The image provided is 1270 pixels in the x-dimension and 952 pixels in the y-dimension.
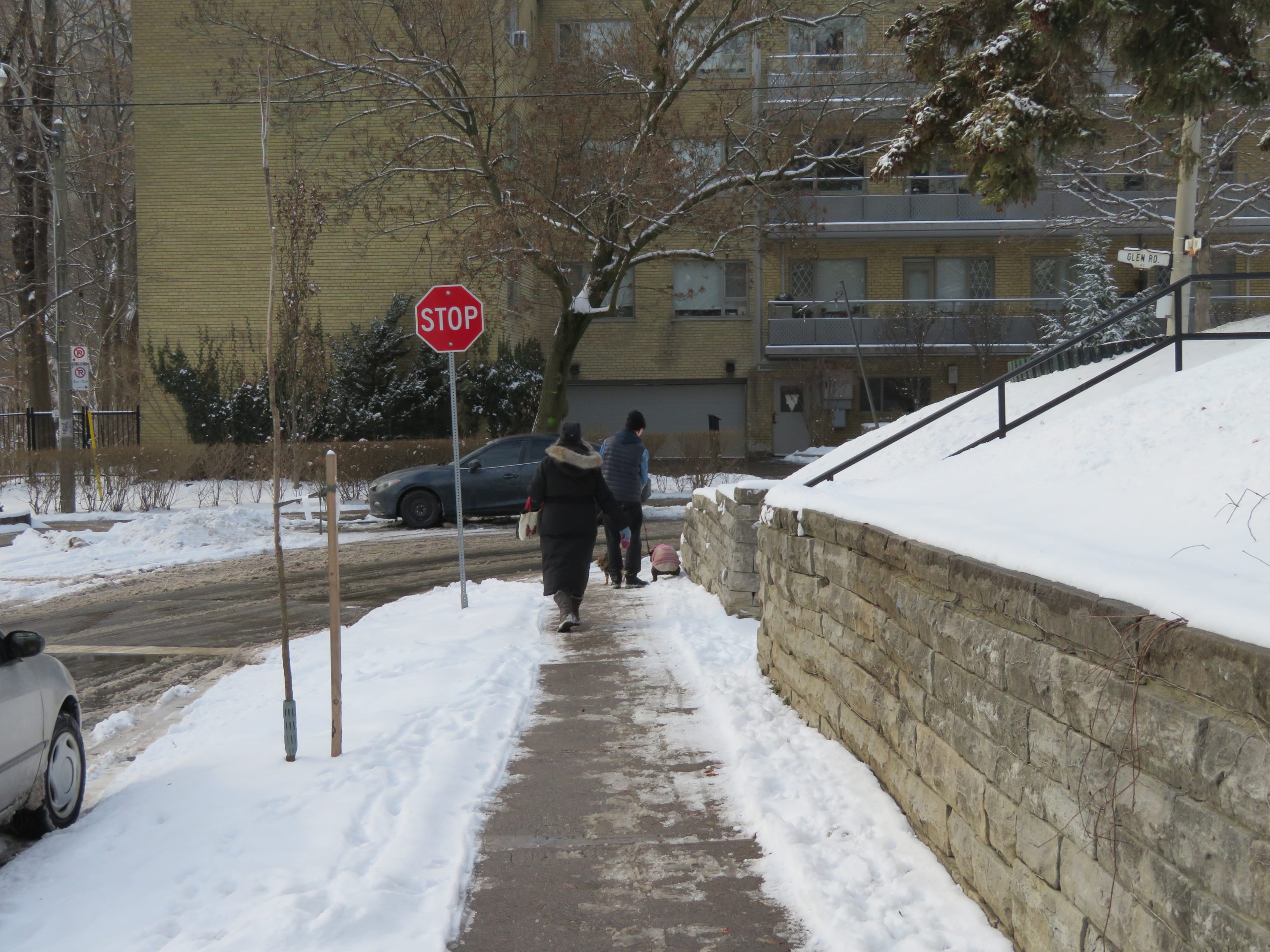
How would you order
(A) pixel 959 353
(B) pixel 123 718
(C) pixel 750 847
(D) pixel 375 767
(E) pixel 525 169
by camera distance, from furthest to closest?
(A) pixel 959 353 → (E) pixel 525 169 → (B) pixel 123 718 → (D) pixel 375 767 → (C) pixel 750 847

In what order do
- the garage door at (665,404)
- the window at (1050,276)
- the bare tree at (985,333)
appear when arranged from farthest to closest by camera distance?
the garage door at (665,404)
the window at (1050,276)
the bare tree at (985,333)

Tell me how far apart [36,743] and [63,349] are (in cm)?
1825

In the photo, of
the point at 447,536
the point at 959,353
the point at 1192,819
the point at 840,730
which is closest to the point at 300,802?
the point at 840,730

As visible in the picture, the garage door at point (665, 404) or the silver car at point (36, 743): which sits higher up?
the garage door at point (665, 404)

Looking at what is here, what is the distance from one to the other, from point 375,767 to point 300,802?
0.54 metres

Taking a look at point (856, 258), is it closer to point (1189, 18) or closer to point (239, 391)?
point (239, 391)

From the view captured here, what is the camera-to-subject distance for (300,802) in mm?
4969

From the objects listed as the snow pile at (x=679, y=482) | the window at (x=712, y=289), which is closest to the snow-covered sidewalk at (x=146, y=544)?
the snow pile at (x=679, y=482)

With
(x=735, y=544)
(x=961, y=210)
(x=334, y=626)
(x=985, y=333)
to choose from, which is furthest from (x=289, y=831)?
(x=961, y=210)

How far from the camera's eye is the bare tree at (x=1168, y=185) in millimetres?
22797

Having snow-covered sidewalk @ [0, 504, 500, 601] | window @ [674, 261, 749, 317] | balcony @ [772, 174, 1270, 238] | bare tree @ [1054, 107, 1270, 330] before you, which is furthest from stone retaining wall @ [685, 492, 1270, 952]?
window @ [674, 261, 749, 317]

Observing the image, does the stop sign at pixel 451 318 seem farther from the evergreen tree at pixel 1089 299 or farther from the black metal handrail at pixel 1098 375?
the evergreen tree at pixel 1089 299

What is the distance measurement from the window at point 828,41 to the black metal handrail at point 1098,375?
19.2m

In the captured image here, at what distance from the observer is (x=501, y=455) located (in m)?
18.9
